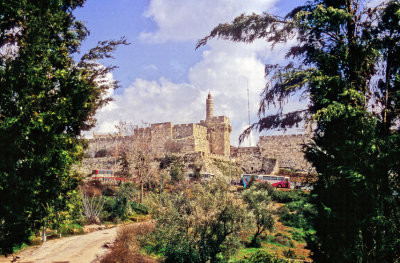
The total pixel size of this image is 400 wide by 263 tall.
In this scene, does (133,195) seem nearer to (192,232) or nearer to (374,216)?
(192,232)

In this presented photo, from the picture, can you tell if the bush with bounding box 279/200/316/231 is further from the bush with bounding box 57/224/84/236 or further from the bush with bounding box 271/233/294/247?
the bush with bounding box 57/224/84/236

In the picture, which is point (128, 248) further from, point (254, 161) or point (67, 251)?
point (254, 161)

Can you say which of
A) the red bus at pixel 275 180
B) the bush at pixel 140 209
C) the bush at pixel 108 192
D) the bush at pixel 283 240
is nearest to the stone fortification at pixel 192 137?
the red bus at pixel 275 180

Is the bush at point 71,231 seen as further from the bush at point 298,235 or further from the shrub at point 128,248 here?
the bush at point 298,235

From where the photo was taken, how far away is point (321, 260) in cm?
777

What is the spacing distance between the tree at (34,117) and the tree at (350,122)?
5.01 metres

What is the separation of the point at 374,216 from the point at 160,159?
38775 mm

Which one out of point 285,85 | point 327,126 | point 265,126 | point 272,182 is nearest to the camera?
point 327,126

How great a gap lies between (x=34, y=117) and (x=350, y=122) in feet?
23.8

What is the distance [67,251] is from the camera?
14602 mm

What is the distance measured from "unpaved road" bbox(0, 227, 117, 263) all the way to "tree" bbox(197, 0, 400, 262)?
979 centimetres

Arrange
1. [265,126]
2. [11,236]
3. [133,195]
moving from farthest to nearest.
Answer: [133,195] → [265,126] → [11,236]

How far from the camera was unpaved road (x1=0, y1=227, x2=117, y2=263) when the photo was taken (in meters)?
13.2

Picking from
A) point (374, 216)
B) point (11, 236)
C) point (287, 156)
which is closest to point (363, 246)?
point (374, 216)
